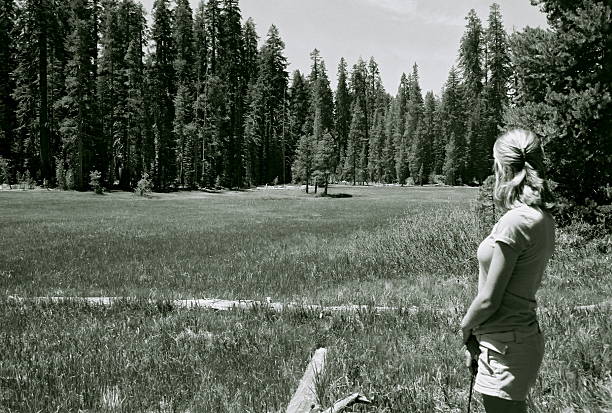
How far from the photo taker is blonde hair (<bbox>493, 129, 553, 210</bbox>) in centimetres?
263

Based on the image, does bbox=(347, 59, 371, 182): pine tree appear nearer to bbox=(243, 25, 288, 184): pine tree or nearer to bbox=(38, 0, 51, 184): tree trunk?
bbox=(243, 25, 288, 184): pine tree

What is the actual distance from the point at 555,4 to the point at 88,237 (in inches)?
738

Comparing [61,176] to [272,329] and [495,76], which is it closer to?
[272,329]

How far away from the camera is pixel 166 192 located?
1983 inches

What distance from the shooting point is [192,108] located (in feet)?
196

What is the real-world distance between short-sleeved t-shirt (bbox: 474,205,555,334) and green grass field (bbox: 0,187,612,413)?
76.9 inches

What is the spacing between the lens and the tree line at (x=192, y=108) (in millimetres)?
46906

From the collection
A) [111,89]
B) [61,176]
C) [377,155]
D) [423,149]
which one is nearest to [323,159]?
[423,149]

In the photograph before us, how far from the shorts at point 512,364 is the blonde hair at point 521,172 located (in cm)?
79

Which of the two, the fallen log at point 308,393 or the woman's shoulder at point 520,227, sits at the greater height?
the woman's shoulder at point 520,227

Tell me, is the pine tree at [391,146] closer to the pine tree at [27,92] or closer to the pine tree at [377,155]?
the pine tree at [377,155]

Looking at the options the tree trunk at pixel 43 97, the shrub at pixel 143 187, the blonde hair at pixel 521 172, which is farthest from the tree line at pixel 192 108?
the blonde hair at pixel 521 172

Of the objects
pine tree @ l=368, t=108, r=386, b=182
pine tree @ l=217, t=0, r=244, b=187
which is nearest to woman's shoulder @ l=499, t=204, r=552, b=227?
pine tree @ l=217, t=0, r=244, b=187

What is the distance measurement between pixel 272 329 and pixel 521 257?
4.60 m
